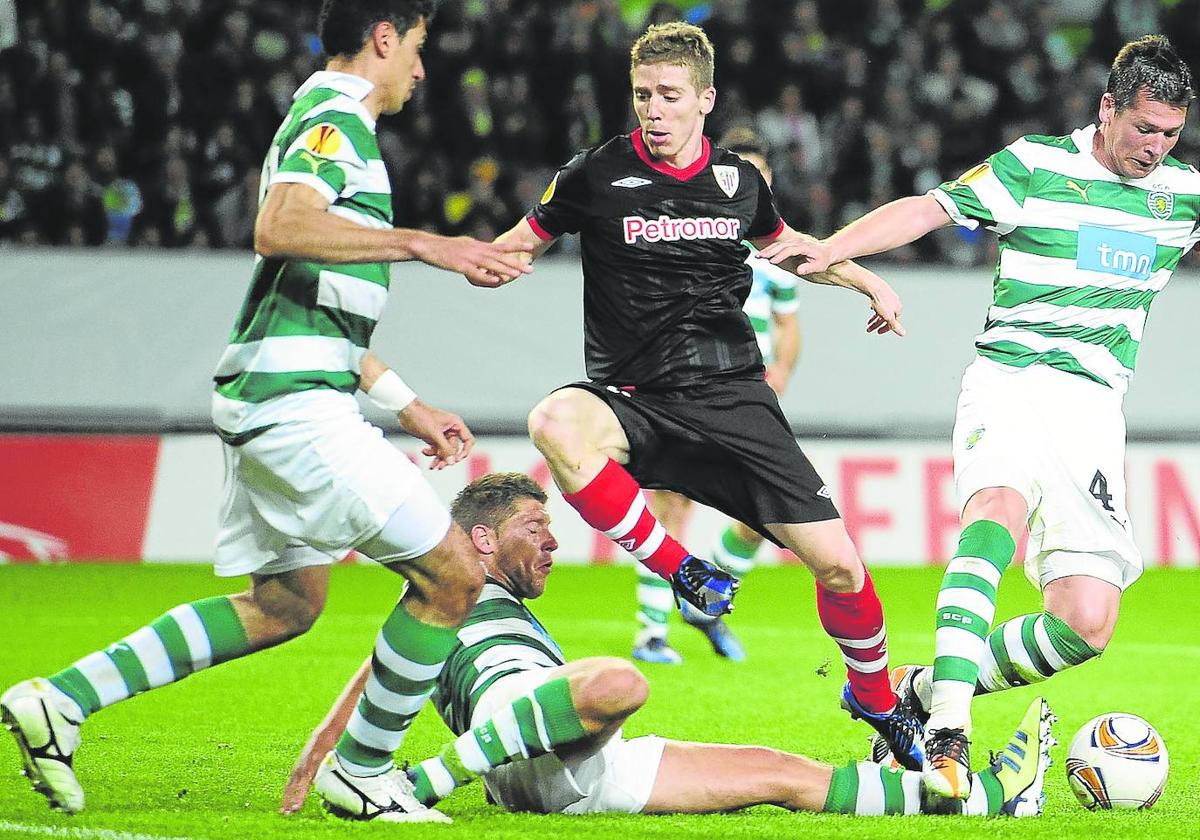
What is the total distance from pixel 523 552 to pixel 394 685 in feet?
2.32

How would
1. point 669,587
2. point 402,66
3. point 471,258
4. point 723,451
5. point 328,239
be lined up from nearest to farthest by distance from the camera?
point 328,239
point 471,258
point 402,66
point 723,451
point 669,587

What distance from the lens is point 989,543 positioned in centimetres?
495

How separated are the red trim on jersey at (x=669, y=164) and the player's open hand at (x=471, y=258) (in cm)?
137

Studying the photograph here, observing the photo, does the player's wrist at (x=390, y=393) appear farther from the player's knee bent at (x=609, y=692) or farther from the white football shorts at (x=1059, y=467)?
the white football shorts at (x=1059, y=467)

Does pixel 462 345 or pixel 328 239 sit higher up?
pixel 328 239

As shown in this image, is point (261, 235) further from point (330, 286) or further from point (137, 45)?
point (137, 45)

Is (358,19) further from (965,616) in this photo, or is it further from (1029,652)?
(1029,652)

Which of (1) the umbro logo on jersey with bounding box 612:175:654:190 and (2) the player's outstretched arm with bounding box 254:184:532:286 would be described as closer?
(2) the player's outstretched arm with bounding box 254:184:532:286

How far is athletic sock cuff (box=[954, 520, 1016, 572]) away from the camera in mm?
4926

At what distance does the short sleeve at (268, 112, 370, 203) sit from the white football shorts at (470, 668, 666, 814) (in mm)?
1364

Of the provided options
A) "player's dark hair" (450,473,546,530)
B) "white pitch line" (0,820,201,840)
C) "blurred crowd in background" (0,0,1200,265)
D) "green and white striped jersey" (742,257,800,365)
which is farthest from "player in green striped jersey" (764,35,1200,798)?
"blurred crowd in background" (0,0,1200,265)

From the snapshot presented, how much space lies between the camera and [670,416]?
5422 mm

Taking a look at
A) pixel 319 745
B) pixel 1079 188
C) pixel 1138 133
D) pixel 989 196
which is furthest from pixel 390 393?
pixel 1138 133

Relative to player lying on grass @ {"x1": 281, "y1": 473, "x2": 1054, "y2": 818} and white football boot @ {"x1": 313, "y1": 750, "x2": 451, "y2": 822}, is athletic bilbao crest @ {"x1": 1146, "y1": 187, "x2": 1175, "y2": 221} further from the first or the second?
white football boot @ {"x1": 313, "y1": 750, "x2": 451, "y2": 822}
